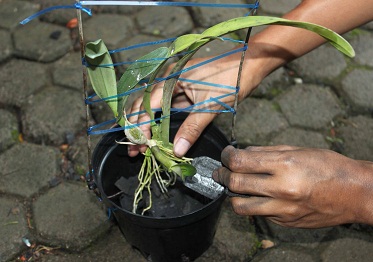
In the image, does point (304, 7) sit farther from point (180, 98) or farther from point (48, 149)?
point (48, 149)

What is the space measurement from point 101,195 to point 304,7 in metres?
0.74

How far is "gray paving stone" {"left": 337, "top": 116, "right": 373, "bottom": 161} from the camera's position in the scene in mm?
1699

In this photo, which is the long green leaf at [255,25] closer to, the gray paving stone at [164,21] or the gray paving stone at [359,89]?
the gray paving stone at [359,89]

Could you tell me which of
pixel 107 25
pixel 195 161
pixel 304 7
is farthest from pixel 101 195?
pixel 107 25

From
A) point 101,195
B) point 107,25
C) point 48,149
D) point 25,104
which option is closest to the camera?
point 101,195

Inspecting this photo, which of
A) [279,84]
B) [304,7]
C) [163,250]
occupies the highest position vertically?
[304,7]

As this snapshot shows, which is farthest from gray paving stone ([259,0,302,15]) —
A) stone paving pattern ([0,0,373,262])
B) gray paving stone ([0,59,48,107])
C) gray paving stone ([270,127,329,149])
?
gray paving stone ([0,59,48,107])

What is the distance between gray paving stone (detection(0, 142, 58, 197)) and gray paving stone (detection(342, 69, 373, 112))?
1.15 m

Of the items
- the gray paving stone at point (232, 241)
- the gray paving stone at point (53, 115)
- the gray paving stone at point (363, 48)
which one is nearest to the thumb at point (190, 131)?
the gray paving stone at point (232, 241)

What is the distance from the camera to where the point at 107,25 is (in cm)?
211

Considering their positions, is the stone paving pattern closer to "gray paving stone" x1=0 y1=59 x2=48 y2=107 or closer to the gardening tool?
"gray paving stone" x1=0 y1=59 x2=48 y2=107

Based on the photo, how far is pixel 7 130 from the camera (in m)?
1.69

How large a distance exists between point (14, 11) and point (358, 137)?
5.13 ft

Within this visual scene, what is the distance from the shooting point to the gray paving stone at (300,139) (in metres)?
1.71
